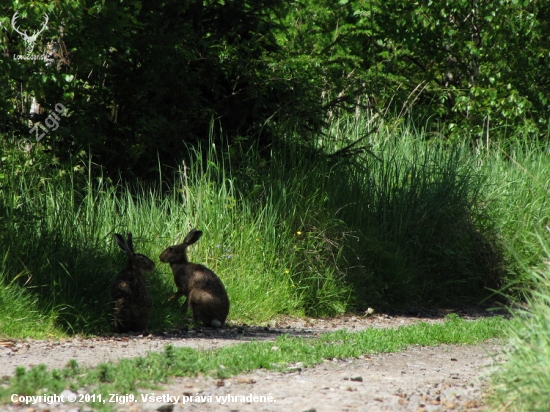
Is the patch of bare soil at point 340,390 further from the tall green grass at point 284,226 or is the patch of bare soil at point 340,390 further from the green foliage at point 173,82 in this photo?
the green foliage at point 173,82

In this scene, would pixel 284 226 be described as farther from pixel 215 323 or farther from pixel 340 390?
pixel 340 390

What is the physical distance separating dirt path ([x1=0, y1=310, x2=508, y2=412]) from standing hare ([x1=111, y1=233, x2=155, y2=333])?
0.52 ft

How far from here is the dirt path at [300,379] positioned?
5.83 meters

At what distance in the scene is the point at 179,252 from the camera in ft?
34.0

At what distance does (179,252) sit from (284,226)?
6.58ft

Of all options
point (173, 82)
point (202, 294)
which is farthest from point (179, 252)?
point (173, 82)

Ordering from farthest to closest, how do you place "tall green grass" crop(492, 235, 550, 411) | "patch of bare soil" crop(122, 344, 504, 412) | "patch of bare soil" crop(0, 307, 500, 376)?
"patch of bare soil" crop(0, 307, 500, 376)
"patch of bare soil" crop(122, 344, 504, 412)
"tall green grass" crop(492, 235, 550, 411)

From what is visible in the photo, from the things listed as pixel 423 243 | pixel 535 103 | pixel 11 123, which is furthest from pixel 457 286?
pixel 535 103

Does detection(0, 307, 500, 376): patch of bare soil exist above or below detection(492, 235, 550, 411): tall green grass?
below

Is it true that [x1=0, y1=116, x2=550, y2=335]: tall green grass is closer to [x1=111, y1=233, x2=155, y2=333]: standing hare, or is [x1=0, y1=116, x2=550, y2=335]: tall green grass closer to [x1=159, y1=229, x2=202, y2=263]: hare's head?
[x1=111, y1=233, x2=155, y2=333]: standing hare

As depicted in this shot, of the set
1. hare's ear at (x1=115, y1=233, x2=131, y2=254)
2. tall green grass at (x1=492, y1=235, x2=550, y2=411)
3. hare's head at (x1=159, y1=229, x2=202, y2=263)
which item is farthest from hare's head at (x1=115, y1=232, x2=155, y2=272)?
tall green grass at (x1=492, y1=235, x2=550, y2=411)

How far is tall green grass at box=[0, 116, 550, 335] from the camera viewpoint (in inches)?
371

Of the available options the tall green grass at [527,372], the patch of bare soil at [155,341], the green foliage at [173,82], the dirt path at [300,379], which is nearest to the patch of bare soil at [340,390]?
the dirt path at [300,379]

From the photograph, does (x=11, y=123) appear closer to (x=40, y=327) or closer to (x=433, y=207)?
(x=40, y=327)
